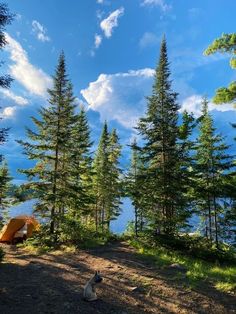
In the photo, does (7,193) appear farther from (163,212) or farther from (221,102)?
(221,102)

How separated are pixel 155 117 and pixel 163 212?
7.29 meters

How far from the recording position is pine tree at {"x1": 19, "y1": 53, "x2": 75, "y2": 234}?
20750 mm

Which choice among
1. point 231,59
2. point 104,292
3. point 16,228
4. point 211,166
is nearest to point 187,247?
point 211,166

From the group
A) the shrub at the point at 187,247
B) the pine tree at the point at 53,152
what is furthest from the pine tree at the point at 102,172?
the shrub at the point at 187,247

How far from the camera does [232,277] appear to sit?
1245 cm

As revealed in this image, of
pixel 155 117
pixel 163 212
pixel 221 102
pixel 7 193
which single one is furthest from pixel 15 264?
pixel 7 193

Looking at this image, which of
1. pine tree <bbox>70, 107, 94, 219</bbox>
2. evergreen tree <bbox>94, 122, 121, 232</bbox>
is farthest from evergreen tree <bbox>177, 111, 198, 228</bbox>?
evergreen tree <bbox>94, 122, 121, 232</bbox>

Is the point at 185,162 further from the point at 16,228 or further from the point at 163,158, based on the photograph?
the point at 16,228

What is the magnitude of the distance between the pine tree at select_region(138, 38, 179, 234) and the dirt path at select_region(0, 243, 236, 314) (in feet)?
19.7

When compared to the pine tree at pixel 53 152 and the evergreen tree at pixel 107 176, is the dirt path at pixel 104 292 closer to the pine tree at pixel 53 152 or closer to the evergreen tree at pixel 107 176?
the pine tree at pixel 53 152

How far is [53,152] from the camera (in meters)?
22.1

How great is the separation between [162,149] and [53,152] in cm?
846

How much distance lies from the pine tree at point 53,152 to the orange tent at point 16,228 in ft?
20.1

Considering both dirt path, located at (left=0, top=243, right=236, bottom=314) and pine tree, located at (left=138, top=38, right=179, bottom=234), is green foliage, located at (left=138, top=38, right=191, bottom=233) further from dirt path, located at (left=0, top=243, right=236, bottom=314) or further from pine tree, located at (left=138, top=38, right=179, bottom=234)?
dirt path, located at (left=0, top=243, right=236, bottom=314)
